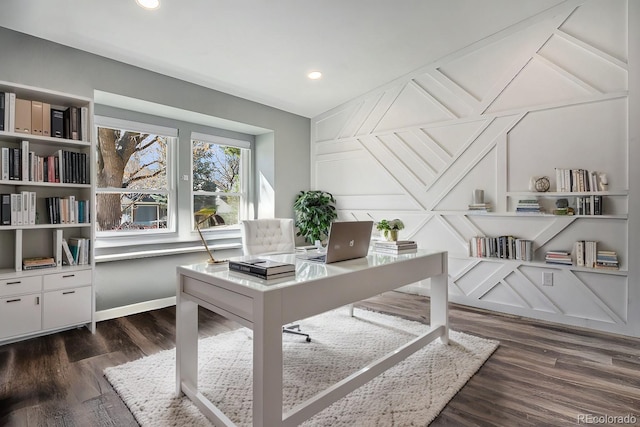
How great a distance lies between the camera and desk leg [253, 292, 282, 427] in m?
1.33

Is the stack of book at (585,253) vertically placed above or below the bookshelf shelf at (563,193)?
below

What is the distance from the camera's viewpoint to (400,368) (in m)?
2.24

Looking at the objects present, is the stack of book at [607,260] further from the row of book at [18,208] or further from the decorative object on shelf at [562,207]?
the row of book at [18,208]

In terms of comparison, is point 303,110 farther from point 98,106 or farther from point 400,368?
point 400,368

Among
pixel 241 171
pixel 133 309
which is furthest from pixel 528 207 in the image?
pixel 133 309

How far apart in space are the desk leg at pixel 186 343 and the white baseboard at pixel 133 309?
170 centimetres

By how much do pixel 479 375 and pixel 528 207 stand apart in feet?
6.11

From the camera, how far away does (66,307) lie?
110 inches

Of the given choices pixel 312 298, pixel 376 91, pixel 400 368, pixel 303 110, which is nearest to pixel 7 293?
pixel 312 298

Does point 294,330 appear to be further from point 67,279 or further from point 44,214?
point 44,214

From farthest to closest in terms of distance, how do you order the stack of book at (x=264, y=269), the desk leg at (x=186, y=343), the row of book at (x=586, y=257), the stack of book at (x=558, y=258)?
the stack of book at (x=558, y=258)
the row of book at (x=586, y=257)
the desk leg at (x=186, y=343)
the stack of book at (x=264, y=269)

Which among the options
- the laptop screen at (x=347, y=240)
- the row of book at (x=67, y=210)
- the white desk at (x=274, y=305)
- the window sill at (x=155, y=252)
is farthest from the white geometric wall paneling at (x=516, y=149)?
the row of book at (x=67, y=210)

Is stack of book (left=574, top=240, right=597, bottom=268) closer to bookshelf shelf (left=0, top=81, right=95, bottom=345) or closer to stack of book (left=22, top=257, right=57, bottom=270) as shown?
bookshelf shelf (left=0, top=81, right=95, bottom=345)

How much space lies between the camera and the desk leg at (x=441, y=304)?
8.53 ft
